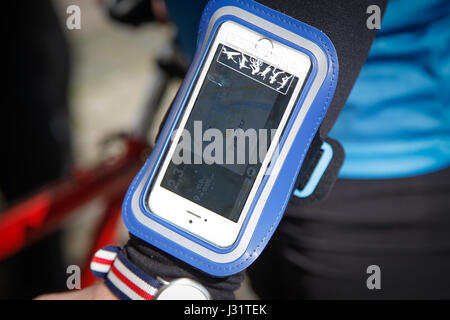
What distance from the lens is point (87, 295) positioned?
640 mm

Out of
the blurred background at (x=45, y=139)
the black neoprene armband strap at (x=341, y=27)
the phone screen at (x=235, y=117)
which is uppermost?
the black neoprene armband strap at (x=341, y=27)

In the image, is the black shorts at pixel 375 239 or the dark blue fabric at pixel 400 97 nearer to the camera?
the dark blue fabric at pixel 400 97

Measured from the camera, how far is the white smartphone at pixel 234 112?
586mm

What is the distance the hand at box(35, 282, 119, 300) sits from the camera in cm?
63

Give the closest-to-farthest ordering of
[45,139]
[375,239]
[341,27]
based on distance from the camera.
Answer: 1. [341,27]
2. [375,239]
3. [45,139]

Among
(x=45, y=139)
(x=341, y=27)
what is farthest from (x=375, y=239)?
(x=45, y=139)

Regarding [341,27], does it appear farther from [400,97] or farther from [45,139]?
[45,139]

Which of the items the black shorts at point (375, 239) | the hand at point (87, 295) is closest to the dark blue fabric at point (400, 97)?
the black shorts at point (375, 239)

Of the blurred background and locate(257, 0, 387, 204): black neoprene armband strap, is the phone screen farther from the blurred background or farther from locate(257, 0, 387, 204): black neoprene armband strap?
the blurred background

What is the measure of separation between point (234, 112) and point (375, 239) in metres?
0.32

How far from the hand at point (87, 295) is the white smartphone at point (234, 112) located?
0.49 ft

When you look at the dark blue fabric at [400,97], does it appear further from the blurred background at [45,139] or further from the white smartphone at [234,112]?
the blurred background at [45,139]

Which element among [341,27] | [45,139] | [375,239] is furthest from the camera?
[45,139]

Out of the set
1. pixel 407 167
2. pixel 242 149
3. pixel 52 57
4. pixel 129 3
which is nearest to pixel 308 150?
pixel 242 149
